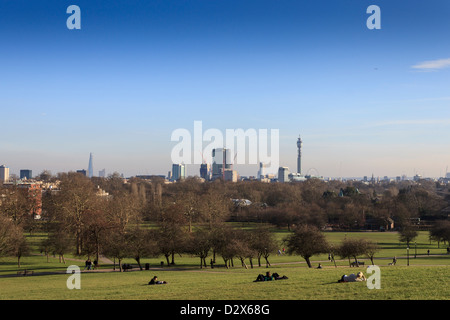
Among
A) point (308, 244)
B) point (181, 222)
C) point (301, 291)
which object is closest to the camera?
point (301, 291)

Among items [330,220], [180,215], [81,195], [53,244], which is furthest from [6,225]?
[330,220]

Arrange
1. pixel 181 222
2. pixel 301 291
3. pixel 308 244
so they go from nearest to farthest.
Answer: pixel 301 291
pixel 308 244
pixel 181 222

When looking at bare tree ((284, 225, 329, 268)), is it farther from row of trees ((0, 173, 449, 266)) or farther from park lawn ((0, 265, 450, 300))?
park lawn ((0, 265, 450, 300))

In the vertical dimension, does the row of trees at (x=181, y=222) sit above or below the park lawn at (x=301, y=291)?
below

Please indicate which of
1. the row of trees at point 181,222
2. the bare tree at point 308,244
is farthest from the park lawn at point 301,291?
the row of trees at point 181,222

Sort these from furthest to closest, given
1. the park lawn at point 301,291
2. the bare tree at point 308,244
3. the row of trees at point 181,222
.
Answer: the row of trees at point 181,222 < the bare tree at point 308,244 < the park lawn at point 301,291

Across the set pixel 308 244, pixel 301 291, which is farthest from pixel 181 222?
pixel 301 291

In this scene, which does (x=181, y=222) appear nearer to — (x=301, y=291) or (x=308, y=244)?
(x=308, y=244)

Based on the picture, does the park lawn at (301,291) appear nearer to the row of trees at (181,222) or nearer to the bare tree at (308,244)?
the bare tree at (308,244)

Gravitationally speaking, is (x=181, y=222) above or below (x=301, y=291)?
below

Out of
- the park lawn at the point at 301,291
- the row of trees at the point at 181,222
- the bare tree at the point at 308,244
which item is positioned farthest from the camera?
the row of trees at the point at 181,222
